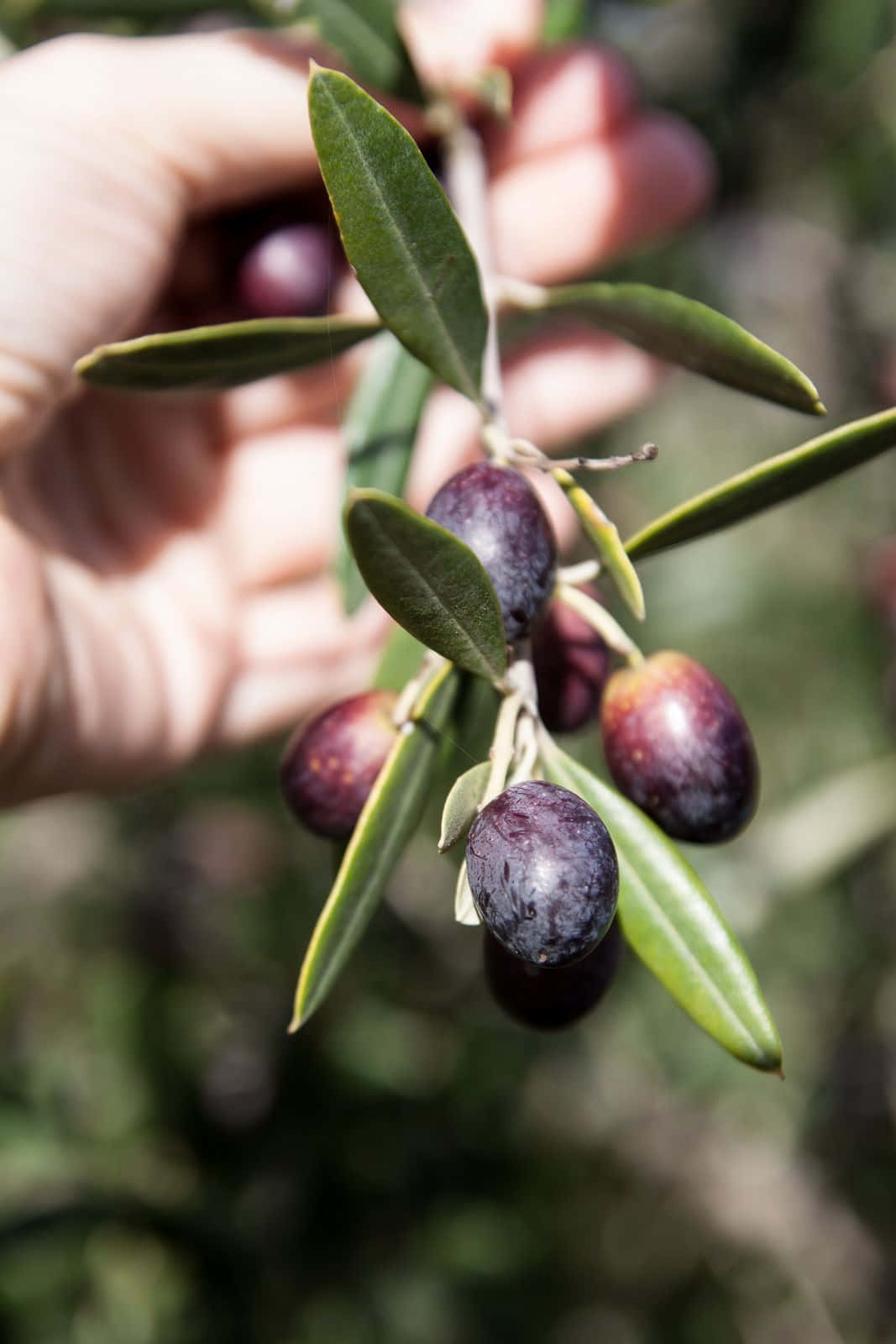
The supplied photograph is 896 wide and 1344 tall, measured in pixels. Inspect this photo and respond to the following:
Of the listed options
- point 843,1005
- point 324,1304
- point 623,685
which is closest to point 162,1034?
point 324,1304

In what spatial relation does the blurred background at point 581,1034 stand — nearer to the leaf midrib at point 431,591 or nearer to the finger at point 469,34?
the finger at point 469,34

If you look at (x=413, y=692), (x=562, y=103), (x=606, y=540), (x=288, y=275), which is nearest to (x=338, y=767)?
(x=413, y=692)

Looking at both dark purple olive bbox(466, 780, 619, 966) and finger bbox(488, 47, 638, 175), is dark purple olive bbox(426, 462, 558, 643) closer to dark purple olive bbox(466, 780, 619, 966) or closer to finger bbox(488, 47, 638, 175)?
dark purple olive bbox(466, 780, 619, 966)

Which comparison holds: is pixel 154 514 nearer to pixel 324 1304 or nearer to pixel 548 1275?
pixel 324 1304

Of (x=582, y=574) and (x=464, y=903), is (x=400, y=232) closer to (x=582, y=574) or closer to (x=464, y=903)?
(x=582, y=574)

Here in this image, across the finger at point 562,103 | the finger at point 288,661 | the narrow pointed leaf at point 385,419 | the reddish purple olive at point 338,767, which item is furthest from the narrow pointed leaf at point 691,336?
the finger at point 288,661

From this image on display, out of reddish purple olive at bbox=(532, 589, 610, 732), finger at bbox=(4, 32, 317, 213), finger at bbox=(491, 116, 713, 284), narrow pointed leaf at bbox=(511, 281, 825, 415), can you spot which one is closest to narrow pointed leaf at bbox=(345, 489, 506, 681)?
reddish purple olive at bbox=(532, 589, 610, 732)

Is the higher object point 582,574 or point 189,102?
point 189,102
